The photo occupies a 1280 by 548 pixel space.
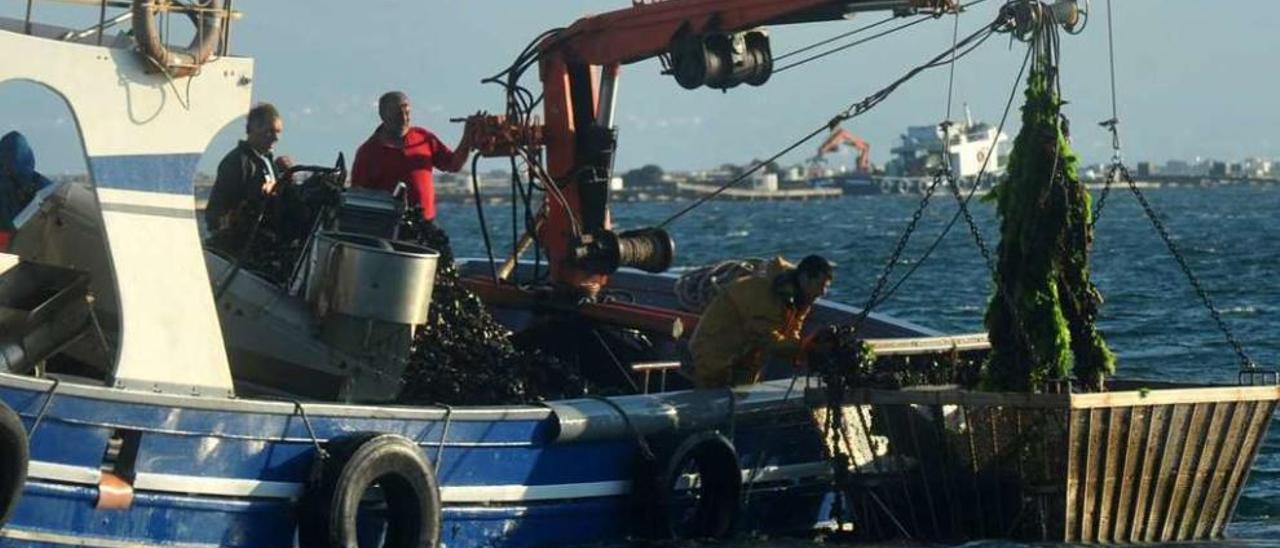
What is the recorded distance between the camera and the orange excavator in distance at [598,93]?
18.4m

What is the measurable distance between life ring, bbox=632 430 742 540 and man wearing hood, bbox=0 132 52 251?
3.83m

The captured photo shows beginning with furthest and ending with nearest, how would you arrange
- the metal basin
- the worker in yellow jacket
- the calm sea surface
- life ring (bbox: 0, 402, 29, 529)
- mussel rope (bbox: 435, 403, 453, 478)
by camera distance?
the calm sea surface < the worker in yellow jacket < the metal basin < mussel rope (bbox: 435, 403, 453, 478) < life ring (bbox: 0, 402, 29, 529)

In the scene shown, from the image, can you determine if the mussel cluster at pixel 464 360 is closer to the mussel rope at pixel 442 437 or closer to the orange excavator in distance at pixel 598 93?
the mussel rope at pixel 442 437

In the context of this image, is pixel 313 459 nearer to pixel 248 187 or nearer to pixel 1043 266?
pixel 248 187

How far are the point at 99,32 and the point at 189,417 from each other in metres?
2.00

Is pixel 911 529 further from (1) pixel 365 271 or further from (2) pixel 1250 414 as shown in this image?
(1) pixel 365 271

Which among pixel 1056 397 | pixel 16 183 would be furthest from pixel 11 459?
pixel 1056 397

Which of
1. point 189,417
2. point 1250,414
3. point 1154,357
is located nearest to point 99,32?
point 189,417

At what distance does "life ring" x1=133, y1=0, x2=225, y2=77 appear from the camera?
13188 mm

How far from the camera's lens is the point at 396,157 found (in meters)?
17.5

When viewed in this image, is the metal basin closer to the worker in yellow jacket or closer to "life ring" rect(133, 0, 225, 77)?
"life ring" rect(133, 0, 225, 77)

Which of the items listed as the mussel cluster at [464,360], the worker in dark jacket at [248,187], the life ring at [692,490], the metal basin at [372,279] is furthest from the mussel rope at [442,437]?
the worker in dark jacket at [248,187]

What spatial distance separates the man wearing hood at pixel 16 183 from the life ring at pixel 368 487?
251cm

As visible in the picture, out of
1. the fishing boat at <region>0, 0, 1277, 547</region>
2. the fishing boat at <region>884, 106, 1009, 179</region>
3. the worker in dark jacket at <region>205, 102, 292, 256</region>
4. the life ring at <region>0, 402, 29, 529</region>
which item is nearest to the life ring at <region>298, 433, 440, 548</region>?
the fishing boat at <region>0, 0, 1277, 547</region>
